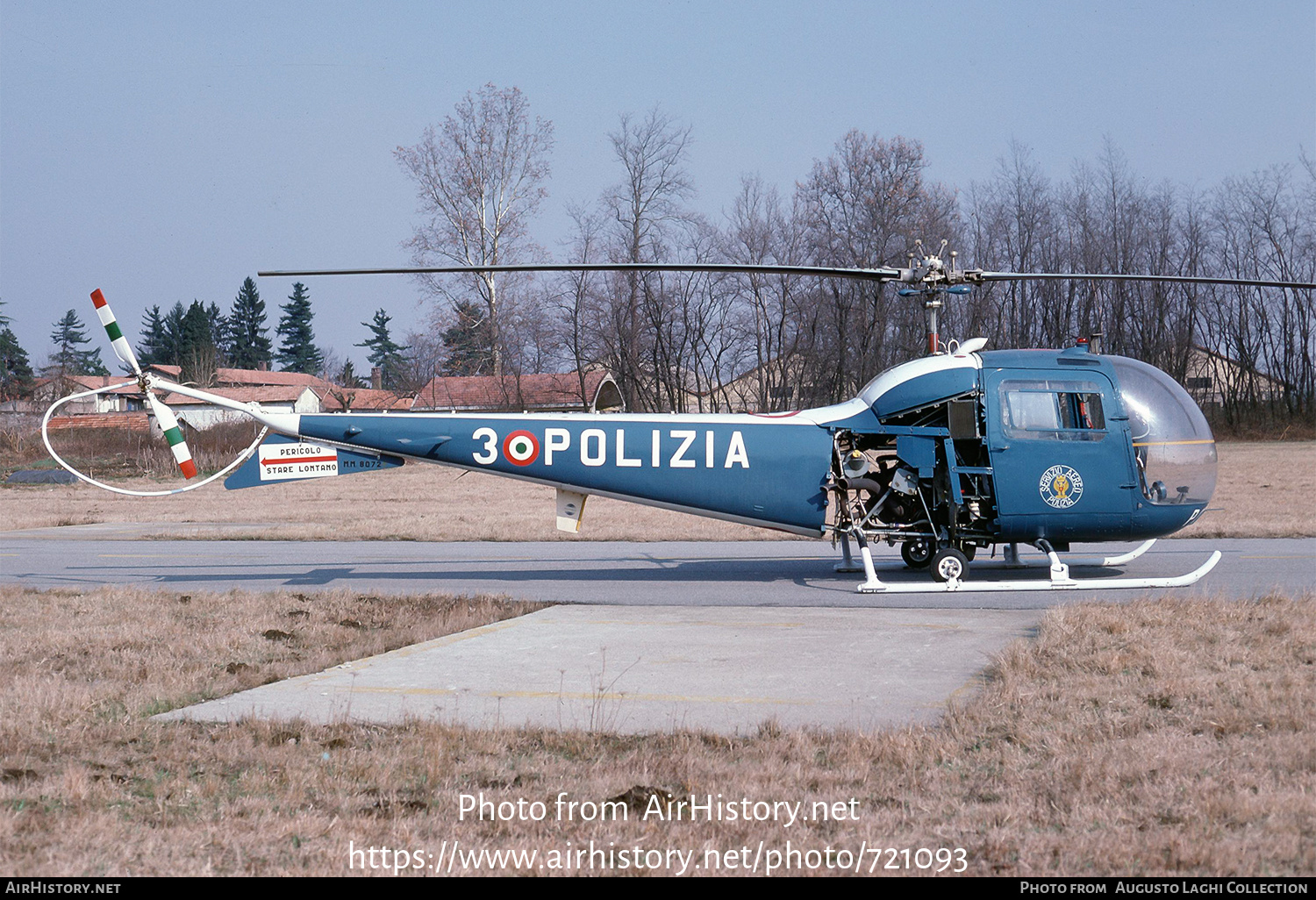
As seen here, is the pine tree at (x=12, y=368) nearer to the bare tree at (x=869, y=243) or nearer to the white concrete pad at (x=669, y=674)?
the bare tree at (x=869, y=243)

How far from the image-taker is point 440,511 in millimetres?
24297

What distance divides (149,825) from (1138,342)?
6030 cm

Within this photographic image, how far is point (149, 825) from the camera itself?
4.12 metres

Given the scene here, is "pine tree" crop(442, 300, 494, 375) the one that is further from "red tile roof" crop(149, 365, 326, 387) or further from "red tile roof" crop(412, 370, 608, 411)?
"red tile roof" crop(149, 365, 326, 387)

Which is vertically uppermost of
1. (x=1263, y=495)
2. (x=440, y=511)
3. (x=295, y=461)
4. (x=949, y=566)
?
(x=295, y=461)

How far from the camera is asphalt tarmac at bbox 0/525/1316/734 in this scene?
6289 millimetres

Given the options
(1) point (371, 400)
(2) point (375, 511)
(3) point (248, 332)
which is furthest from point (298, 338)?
(2) point (375, 511)

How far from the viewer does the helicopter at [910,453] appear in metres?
11.1

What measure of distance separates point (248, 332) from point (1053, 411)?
4986 inches

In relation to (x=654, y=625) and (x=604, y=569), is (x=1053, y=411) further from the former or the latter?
(x=604, y=569)

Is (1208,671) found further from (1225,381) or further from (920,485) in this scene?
(1225,381)

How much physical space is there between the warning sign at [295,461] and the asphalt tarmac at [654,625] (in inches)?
56.1

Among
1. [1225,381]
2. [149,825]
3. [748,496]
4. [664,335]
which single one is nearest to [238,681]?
[149,825]

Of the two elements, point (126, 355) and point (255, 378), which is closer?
point (126, 355)
